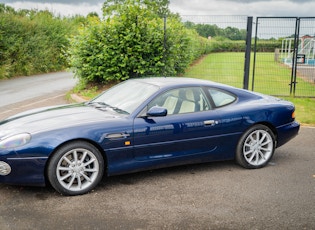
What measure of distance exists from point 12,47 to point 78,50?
8407 millimetres

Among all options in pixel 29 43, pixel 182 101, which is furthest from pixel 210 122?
pixel 29 43

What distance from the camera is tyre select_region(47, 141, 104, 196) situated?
13.8ft

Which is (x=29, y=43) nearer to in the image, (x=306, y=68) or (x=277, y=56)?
(x=277, y=56)

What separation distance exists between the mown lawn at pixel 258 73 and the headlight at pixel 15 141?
747cm

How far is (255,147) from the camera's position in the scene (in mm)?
5418

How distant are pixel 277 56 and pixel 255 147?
8.47m

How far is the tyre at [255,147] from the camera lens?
210 inches

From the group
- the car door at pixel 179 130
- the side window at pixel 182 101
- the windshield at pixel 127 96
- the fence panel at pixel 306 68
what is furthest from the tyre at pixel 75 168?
the fence panel at pixel 306 68

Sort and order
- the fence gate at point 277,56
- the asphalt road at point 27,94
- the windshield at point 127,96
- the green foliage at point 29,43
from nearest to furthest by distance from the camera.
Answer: the windshield at point 127,96, the asphalt road at point 27,94, the fence gate at point 277,56, the green foliage at point 29,43

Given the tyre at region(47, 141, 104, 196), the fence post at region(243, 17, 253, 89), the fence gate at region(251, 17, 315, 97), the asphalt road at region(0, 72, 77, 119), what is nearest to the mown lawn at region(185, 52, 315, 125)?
the fence gate at region(251, 17, 315, 97)

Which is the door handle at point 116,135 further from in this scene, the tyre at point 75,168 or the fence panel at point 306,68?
the fence panel at point 306,68

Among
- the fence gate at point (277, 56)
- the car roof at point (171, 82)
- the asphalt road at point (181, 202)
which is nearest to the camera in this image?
the asphalt road at point (181, 202)

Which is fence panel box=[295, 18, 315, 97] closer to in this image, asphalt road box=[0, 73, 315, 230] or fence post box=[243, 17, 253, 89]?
fence post box=[243, 17, 253, 89]

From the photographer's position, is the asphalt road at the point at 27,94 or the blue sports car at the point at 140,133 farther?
the asphalt road at the point at 27,94
